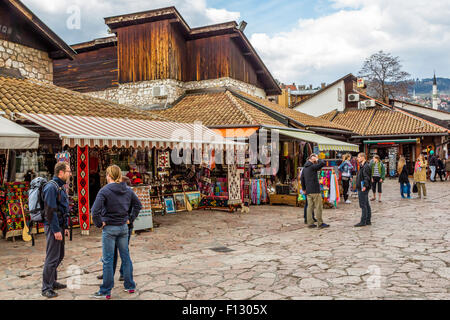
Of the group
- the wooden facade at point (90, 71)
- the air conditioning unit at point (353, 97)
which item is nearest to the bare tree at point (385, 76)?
the air conditioning unit at point (353, 97)

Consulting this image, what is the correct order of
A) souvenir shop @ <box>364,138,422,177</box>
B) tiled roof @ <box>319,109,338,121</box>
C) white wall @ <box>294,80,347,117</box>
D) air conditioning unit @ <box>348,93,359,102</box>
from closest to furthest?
souvenir shop @ <box>364,138,422,177</box>
tiled roof @ <box>319,109,338,121</box>
air conditioning unit @ <box>348,93,359,102</box>
white wall @ <box>294,80,347,117</box>

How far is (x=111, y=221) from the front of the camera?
444 cm

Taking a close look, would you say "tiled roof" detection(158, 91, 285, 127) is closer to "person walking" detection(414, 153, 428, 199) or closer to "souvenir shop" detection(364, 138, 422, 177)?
"person walking" detection(414, 153, 428, 199)

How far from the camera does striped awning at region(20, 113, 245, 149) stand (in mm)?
7824

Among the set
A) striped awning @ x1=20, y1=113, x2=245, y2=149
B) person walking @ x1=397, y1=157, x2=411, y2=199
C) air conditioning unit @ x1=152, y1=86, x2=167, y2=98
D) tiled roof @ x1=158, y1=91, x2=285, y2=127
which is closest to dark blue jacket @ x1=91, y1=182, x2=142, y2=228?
striped awning @ x1=20, y1=113, x2=245, y2=149

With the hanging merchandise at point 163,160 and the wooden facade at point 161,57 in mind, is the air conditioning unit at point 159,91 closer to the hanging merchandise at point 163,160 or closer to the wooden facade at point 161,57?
the wooden facade at point 161,57

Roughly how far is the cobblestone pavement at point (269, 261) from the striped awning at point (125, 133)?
205cm

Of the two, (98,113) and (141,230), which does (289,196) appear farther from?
(98,113)

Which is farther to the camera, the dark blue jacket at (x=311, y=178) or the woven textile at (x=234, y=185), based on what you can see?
the woven textile at (x=234, y=185)

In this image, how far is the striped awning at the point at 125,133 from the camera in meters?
7.82

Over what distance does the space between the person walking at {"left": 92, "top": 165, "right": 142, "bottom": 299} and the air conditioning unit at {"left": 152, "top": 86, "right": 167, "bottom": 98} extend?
12859 mm

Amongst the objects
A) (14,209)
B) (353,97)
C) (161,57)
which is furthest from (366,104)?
(14,209)
